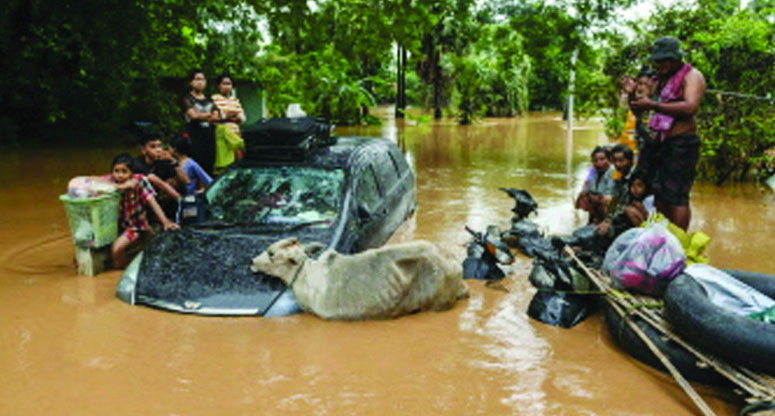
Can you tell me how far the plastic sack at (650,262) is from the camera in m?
4.73

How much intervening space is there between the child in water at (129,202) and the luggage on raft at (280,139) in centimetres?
108

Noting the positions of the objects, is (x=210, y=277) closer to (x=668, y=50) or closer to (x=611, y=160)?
(x=668, y=50)

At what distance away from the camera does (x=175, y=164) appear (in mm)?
6836

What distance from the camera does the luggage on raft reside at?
20.1 feet

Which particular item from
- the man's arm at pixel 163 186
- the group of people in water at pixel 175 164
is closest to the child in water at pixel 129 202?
the group of people in water at pixel 175 164

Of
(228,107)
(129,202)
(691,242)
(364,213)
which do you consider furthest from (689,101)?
(129,202)

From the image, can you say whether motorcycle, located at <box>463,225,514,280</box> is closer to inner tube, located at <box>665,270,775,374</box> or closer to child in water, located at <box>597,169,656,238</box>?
child in water, located at <box>597,169,656,238</box>

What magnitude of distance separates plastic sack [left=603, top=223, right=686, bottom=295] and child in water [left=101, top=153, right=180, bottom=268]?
433cm

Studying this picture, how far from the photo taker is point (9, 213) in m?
9.37

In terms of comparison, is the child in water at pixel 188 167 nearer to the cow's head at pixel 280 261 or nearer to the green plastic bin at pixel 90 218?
the green plastic bin at pixel 90 218

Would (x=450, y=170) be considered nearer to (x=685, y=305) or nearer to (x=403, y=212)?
(x=403, y=212)

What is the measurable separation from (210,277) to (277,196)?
1.19m

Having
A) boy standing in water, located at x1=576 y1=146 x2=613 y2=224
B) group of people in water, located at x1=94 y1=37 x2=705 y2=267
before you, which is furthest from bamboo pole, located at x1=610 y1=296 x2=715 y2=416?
boy standing in water, located at x1=576 y1=146 x2=613 y2=224

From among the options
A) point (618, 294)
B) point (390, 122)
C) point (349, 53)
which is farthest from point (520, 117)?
point (618, 294)
